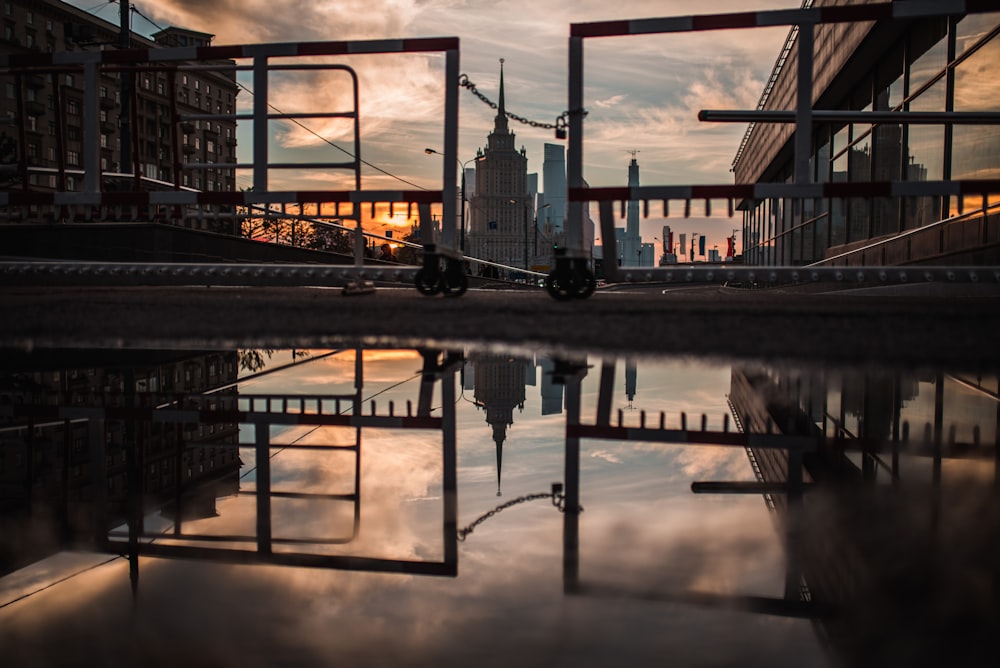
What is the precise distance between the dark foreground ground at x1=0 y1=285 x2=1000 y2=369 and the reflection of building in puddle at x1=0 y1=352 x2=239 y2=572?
45.8 inches

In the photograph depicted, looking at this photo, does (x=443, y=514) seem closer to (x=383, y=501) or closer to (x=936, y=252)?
(x=383, y=501)

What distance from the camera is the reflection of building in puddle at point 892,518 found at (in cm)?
93

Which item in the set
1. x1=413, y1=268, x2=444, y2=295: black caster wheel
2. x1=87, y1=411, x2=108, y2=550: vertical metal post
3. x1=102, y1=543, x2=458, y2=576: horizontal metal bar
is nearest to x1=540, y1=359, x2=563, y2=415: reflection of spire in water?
x1=87, y1=411, x2=108, y2=550: vertical metal post

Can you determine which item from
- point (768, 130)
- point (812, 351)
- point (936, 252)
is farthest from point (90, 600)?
point (768, 130)

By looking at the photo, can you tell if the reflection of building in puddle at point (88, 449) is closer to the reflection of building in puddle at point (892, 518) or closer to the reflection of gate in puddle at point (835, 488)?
the reflection of gate in puddle at point (835, 488)

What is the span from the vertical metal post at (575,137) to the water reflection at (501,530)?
451cm

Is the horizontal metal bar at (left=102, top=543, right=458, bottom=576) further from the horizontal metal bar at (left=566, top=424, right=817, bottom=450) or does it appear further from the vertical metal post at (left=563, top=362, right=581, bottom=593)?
the horizontal metal bar at (left=566, top=424, right=817, bottom=450)

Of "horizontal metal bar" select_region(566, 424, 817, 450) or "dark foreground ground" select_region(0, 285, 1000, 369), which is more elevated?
"dark foreground ground" select_region(0, 285, 1000, 369)

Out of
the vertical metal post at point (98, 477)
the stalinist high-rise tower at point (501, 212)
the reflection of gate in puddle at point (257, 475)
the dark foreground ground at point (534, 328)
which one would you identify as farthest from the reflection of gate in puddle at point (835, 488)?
the stalinist high-rise tower at point (501, 212)

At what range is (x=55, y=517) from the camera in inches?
56.5

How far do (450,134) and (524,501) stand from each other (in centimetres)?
632

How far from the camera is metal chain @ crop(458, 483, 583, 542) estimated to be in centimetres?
135

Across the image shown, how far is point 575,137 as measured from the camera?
23.4ft

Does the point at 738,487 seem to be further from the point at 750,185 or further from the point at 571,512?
the point at 750,185
